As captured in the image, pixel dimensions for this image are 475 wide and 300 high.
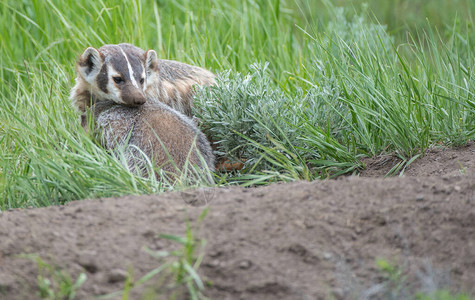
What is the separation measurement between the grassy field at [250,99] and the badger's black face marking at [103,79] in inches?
10.5

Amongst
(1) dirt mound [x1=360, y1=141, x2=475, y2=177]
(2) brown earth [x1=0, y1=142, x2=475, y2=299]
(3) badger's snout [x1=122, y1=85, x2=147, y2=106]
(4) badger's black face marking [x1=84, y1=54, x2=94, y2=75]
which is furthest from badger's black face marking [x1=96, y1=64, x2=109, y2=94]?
(1) dirt mound [x1=360, y1=141, x2=475, y2=177]

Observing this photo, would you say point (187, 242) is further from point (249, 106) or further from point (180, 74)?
point (180, 74)

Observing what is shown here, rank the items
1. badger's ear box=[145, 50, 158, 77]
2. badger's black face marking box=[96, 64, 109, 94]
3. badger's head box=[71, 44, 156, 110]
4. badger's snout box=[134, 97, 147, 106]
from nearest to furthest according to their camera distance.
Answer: badger's snout box=[134, 97, 147, 106], badger's head box=[71, 44, 156, 110], badger's black face marking box=[96, 64, 109, 94], badger's ear box=[145, 50, 158, 77]

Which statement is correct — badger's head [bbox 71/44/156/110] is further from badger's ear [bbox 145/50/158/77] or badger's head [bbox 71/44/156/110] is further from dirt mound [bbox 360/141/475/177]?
dirt mound [bbox 360/141/475/177]

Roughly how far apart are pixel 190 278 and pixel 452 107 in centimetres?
219

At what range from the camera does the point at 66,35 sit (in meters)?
5.23

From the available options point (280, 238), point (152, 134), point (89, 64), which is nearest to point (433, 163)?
point (280, 238)

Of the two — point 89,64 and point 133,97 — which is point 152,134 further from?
point 89,64

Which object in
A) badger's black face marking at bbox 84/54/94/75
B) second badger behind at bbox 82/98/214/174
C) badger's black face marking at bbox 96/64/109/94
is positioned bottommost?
second badger behind at bbox 82/98/214/174

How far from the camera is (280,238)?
2.23 meters

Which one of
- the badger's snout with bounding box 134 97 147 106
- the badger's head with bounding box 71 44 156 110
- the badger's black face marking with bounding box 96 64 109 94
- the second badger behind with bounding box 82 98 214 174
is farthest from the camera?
the badger's black face marking with bounding box 96 64 109 94

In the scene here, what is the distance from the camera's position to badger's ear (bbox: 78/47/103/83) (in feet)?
13.6

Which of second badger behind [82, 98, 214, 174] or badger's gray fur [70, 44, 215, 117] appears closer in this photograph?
second badger behind [82, 98, 214, 174]

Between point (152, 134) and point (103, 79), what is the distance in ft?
2.39
